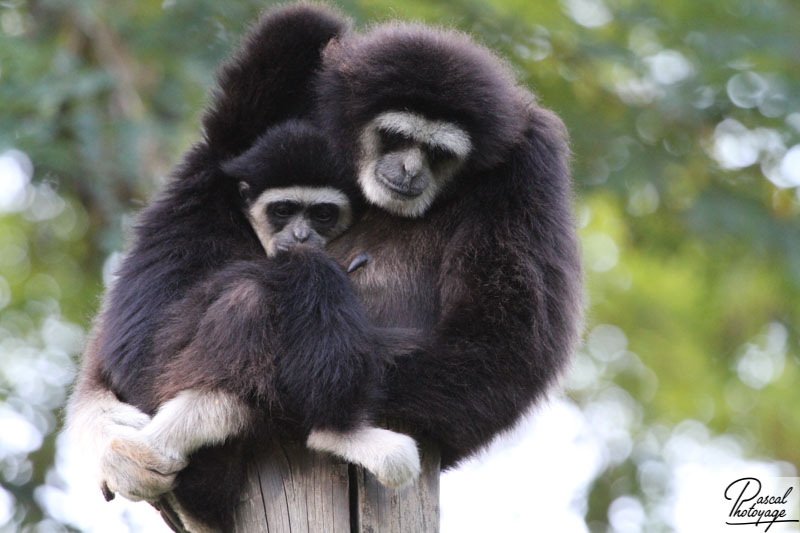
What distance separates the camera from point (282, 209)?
5.20 metres

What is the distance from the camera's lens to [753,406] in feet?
41.7

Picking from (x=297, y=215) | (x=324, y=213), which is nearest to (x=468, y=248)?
(x=324, y=213)

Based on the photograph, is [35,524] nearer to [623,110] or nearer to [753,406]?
[623,110]

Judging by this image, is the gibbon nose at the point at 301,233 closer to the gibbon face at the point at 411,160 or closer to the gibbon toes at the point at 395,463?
the gibbon face at the point at 411,160

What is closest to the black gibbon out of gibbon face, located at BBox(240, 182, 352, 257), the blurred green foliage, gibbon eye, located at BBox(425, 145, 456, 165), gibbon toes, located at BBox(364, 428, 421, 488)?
gibbon eye, located at BBox(425, 145, 456, 165)

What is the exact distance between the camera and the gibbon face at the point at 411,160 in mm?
4766

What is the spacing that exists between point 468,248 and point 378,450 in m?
1.04

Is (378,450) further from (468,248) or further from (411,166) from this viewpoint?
(411,166)

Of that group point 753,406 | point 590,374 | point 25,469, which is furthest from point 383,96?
point 753,406

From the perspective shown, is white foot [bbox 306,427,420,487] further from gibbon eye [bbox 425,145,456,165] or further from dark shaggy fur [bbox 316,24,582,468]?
gibbon eye [bbox 425,145,456,165]

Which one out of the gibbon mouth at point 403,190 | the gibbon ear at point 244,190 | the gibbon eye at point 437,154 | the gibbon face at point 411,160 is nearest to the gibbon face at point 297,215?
the gibbon ear at point 244,190

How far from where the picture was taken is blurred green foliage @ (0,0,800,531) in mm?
8828

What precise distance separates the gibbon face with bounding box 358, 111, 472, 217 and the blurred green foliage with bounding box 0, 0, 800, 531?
348cm

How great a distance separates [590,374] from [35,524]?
6.98 meters
